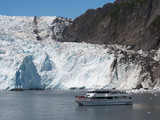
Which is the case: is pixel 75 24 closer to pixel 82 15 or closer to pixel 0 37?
pixel 82 15

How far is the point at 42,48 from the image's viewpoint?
97.4m

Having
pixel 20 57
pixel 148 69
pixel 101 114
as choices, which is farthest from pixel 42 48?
pixel 101 114

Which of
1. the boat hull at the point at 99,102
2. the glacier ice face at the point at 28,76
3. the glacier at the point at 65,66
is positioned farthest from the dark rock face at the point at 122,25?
the boat hull at the point at 99,102

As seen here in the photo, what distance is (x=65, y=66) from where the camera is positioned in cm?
9419

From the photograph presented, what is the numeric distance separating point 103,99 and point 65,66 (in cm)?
4103

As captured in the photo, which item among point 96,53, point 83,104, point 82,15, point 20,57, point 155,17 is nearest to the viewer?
point 83,104

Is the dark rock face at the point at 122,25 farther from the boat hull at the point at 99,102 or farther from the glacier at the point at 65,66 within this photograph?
the boat hull at the point at 99,102

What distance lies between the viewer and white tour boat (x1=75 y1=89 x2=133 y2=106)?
53438 millimetres

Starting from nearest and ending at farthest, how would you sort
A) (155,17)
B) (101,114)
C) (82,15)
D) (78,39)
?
1. (101,114)
2. (155,17)
3. (78,39)
4. (82,15)

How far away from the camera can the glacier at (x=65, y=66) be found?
88.0m

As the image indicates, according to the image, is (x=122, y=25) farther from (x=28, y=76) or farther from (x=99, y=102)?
(x=99, y=102)

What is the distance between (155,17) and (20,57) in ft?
151

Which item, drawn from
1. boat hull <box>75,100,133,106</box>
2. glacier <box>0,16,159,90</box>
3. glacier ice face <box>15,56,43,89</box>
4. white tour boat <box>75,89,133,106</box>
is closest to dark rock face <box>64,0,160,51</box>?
glacier <box>0,16,159,90</box>

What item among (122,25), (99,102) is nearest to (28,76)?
(99,102)
